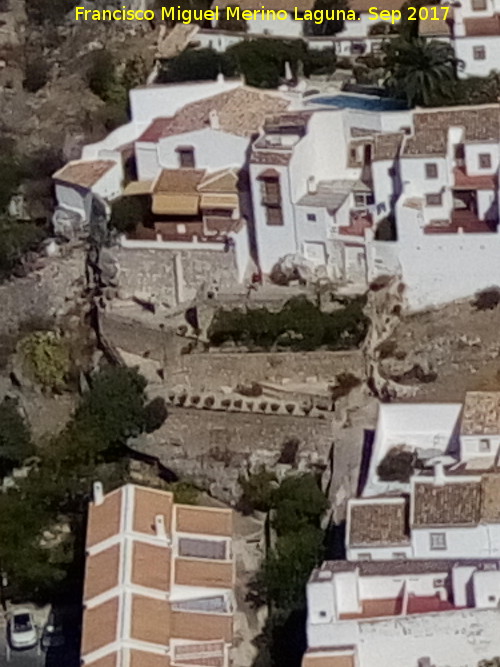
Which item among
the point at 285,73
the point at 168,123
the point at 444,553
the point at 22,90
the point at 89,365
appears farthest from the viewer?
the point at 22,90

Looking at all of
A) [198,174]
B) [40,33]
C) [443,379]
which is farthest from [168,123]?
[40,33]

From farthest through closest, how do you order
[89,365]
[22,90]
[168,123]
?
[22,90]
[168,123]
[89,365]

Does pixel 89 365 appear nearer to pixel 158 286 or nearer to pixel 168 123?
pixel 158 286

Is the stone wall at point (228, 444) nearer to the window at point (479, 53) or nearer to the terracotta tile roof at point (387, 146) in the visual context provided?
the terracotta tile roof at point (387, 146)

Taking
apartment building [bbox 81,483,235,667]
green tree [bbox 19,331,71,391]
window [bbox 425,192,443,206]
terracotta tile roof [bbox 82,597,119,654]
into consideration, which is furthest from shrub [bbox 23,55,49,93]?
terracotta tile roof [bbox 82,597,119,654]

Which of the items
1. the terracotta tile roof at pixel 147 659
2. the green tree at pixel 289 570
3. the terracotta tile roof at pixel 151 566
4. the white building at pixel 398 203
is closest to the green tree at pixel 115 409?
the white building at pixel 398 203

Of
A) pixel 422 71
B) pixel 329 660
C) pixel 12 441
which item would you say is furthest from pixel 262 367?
pixel 422 71
